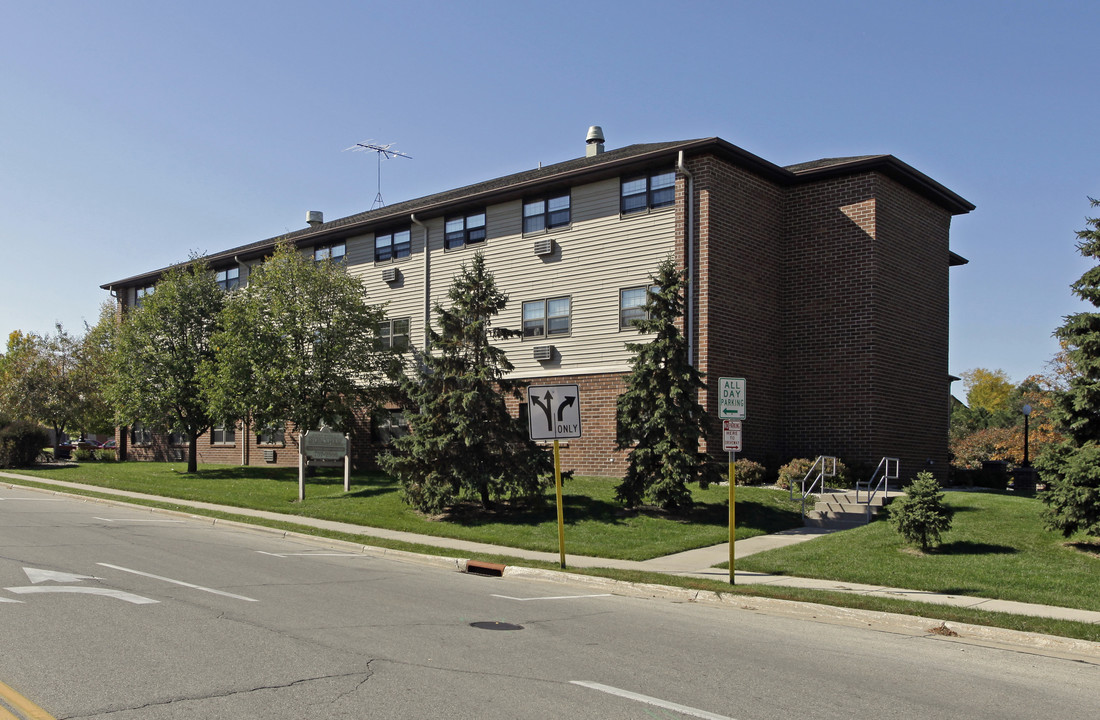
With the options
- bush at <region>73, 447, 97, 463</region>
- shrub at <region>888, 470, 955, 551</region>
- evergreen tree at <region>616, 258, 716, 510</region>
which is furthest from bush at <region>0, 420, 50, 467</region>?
shrub at <region>888, 470, 955, 551</region>

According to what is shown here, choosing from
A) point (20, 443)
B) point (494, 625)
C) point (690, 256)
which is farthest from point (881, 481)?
point (20, 443)

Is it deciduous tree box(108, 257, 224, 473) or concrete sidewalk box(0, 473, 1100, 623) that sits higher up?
deciduous tree box(108, 257, 224, 473)

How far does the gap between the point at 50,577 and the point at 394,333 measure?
73.6ft

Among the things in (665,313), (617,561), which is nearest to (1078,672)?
(617,561)

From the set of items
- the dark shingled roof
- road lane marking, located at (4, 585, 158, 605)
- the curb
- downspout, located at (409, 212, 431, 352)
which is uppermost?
the dark shingled roof

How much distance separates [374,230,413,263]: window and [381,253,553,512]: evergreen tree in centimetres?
1247

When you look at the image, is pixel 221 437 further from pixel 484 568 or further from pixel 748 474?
pixel 484 568

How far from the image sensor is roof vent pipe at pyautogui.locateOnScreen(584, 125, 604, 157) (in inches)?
1278

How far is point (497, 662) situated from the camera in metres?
7.65


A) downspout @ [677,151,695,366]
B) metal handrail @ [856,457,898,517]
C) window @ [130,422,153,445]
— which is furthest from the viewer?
Result: window @ [130,422,153,445]

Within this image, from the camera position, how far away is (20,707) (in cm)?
586

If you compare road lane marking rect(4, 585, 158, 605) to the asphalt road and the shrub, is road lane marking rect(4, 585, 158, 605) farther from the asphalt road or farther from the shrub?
the shrub

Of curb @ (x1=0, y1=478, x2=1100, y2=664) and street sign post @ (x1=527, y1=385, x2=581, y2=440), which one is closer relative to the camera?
curb @ (x1=0, y1=478, x2=1100, y2=664)

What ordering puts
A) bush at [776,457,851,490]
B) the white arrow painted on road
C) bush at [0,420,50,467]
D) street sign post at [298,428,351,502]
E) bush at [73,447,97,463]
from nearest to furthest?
the white arrow painted on road → bush at [776,457,851,490] → street sign post at [298,428,351,502] → bush at [0,420,50,467] → bush at [73,447,97,463]
